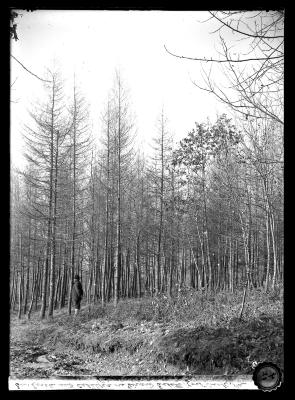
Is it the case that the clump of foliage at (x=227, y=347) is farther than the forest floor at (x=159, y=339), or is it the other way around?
the forest floor at (x=159, y=339)

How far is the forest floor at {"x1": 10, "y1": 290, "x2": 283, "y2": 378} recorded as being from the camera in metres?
5.69

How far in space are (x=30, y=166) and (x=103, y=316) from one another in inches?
196

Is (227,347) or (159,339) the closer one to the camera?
(227,347)

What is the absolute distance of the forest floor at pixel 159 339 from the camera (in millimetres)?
5688

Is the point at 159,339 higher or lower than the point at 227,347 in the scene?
lower

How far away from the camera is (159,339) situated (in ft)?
22.8

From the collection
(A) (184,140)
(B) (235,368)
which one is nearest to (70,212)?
(A) (184,140)

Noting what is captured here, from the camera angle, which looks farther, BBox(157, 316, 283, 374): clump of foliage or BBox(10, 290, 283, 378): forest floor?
BBox(10, 290, 283, 378): forest floor
